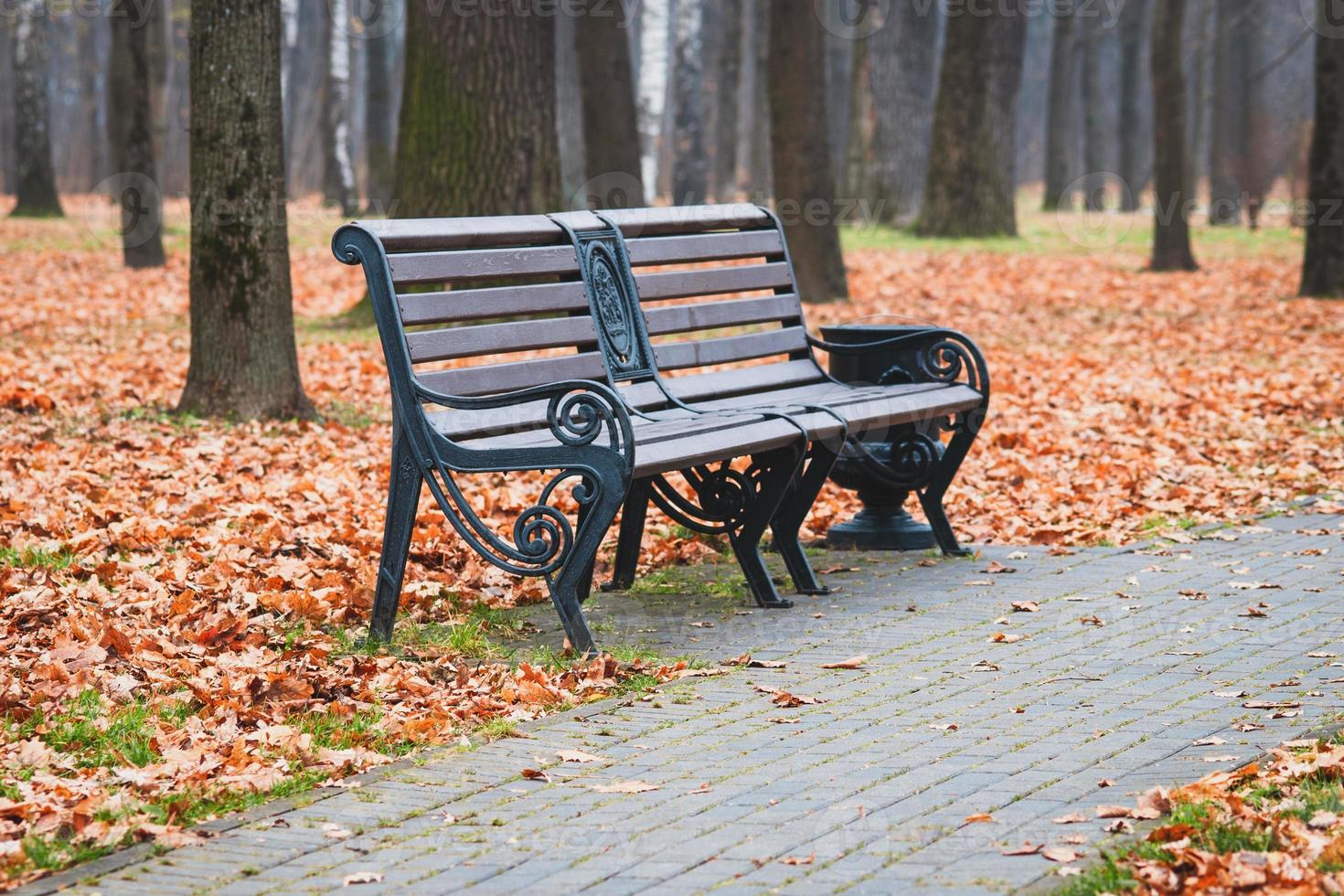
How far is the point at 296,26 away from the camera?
1948 inches

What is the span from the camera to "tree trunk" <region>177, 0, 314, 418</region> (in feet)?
26.6

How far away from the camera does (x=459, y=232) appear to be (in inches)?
195

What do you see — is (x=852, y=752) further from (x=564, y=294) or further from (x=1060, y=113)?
(x=1060, y=113)

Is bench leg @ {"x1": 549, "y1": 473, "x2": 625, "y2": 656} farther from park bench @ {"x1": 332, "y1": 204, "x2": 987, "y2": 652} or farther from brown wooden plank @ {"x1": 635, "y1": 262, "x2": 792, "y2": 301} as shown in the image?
brown wooden plank @ {"x1": 635, "y1": 262, "x2": 792, "y2": 301}

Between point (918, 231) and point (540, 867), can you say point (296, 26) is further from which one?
point (540, 867)

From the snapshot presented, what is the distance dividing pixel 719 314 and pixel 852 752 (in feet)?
8.50

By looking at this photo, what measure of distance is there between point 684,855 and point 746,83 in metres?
47.3

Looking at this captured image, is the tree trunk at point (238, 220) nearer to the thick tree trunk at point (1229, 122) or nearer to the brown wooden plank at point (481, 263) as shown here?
the brown wooden plank at point (481, 263)

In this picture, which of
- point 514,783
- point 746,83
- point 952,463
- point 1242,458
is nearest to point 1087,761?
point 514,783

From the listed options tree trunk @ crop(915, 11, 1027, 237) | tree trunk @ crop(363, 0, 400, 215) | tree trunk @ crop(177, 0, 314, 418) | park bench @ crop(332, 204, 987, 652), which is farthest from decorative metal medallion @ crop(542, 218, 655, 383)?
tree trunk @ crop(363, 0, 400, 215)

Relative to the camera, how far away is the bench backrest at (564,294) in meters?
4.80

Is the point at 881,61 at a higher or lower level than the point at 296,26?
lower

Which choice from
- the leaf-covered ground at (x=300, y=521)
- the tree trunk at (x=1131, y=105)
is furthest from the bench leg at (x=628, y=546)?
A: the tree trunk at (x=1131, y=105)

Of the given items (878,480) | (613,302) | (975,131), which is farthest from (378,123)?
(613,302)
